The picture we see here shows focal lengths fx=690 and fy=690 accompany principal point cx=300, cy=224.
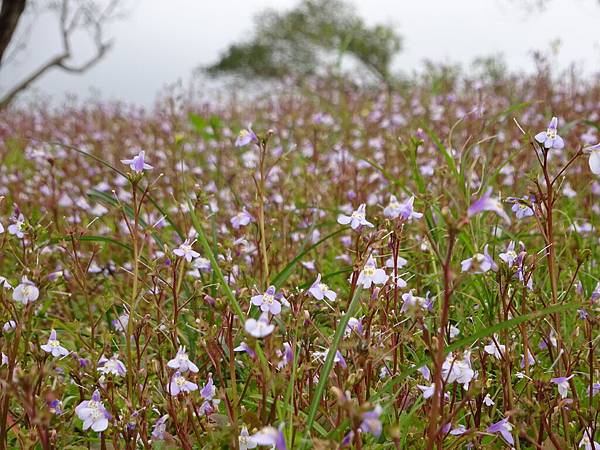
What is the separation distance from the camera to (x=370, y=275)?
82.0 inches

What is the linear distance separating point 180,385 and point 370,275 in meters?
0.64

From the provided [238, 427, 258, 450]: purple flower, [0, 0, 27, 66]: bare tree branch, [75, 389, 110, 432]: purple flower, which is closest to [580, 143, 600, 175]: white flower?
[238, 427, 258, 450]: purple flower

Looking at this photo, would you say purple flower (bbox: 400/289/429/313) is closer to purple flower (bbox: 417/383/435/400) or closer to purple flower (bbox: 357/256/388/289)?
purple flower (bbox: 357/256/388/289)

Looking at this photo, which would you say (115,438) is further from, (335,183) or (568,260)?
(335,183)

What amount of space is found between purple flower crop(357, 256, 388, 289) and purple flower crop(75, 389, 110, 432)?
82cm

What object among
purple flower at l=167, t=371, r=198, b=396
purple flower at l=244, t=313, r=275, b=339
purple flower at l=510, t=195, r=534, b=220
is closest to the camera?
purple flower at l=244, t=313, r=275, b=339

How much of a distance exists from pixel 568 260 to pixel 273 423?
5.73 feet

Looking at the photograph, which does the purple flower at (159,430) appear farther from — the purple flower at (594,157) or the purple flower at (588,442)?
the purple flower at (594,157)

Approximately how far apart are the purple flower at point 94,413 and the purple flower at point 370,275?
82 cm

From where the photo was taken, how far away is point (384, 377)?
2.30m

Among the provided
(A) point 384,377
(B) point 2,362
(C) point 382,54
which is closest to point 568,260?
(A) point 384,377

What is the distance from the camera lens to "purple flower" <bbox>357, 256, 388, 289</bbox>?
81.1 inches

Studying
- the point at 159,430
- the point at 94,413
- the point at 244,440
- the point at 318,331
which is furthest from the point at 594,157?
the point at 94,413

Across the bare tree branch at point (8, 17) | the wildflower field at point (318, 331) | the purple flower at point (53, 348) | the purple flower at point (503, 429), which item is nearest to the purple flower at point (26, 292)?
the wildflower field at point (318, 331)
